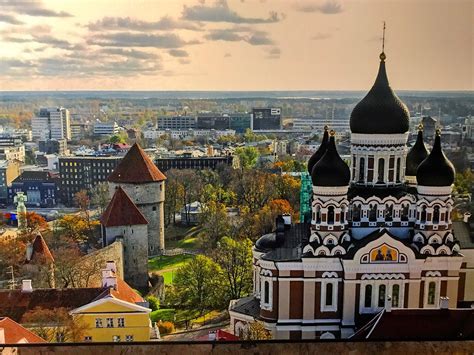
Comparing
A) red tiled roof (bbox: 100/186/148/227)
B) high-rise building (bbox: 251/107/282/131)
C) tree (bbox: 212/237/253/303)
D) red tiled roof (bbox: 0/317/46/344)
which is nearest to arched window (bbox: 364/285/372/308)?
tree (bbox: 212/237/253/303)

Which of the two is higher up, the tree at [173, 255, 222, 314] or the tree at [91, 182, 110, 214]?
the tree at [91, 182, 110, 214]

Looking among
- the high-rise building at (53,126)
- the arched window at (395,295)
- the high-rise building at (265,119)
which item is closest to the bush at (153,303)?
the arched window at (395,295)

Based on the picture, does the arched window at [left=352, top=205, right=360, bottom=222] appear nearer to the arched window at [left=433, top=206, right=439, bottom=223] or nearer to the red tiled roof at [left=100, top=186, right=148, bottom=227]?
the arched window at [left=433, top=206, right=439, bottom=223]

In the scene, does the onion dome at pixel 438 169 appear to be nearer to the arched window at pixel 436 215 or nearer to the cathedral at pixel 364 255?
the cathedral at pixel 364 255

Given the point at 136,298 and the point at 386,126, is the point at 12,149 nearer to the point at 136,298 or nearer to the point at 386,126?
the point at 136,298

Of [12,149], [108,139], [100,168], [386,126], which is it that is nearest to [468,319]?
[386,126]
